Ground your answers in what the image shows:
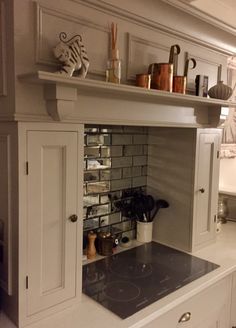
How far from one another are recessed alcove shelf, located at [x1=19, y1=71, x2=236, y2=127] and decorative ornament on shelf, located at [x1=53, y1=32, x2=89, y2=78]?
2.8 inches

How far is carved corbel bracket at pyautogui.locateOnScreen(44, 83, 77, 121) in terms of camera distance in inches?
44.9

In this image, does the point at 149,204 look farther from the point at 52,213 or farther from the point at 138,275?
the point at 52,213

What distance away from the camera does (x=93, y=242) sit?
182cm

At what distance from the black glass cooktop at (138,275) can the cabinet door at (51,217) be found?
20 centimetres

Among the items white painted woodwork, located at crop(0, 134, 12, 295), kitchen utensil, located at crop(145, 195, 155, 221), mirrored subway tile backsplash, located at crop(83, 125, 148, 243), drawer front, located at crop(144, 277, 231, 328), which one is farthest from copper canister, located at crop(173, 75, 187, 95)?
drawer front, located at crop(144, 277, 231, 328)

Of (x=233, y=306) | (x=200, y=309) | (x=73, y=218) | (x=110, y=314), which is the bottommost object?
(x=233, y=306)

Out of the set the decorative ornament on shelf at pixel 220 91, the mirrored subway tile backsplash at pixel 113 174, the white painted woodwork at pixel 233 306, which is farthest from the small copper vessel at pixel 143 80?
the white painted woodwork at pixel 233 306

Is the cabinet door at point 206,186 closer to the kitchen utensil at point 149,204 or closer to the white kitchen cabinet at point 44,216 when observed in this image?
the kitchen utensil at point 149,204

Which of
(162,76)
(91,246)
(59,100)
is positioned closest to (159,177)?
(91,246)

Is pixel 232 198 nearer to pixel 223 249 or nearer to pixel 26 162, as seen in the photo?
pixel 223 249

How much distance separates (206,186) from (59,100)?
1234 millimetres

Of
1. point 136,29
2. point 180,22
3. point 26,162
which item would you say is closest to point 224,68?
point 180,22

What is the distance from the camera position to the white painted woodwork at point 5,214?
1.20 meters

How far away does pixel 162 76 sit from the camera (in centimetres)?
154
